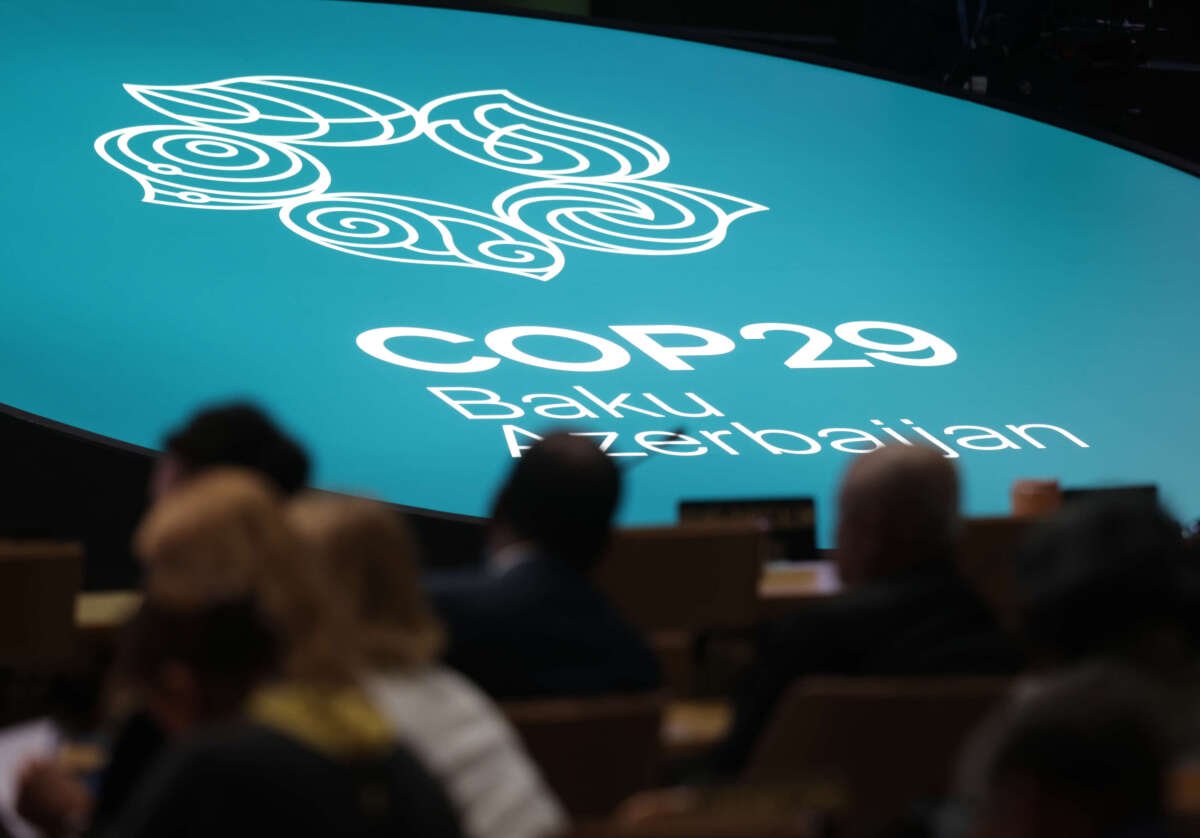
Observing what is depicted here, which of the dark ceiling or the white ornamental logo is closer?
the white ornamental logo

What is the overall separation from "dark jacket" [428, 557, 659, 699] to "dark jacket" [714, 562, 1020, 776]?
0.54 ft

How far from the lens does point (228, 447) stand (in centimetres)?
259

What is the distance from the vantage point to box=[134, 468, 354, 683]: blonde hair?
1.73 meters

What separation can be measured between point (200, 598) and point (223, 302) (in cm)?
426

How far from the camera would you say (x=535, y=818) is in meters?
1.97

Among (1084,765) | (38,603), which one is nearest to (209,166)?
(38,603)

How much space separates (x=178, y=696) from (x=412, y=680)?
284 mm

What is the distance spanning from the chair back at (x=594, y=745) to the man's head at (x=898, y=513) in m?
0.65

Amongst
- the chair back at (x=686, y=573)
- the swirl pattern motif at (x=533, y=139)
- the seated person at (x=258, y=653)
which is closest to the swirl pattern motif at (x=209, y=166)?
the swirl pattern motif at (x=533, y=139)

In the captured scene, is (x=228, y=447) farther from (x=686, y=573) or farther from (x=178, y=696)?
(x=686, y=573)

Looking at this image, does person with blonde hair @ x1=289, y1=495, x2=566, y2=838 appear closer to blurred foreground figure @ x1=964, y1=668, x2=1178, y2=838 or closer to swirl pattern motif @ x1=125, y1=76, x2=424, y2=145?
blurred foreground figure @ x1=964, y1=668, x2=1178, y2=838

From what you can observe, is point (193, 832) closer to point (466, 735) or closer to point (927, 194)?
point (466, 735)

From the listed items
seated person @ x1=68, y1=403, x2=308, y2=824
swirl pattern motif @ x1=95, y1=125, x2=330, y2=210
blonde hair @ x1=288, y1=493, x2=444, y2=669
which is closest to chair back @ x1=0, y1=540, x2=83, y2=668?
seated person @ x1=68, y1=403, x2=308, y2=824

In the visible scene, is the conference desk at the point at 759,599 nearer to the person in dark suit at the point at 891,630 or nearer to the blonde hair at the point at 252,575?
the person in dark suit at the point at 891,630
